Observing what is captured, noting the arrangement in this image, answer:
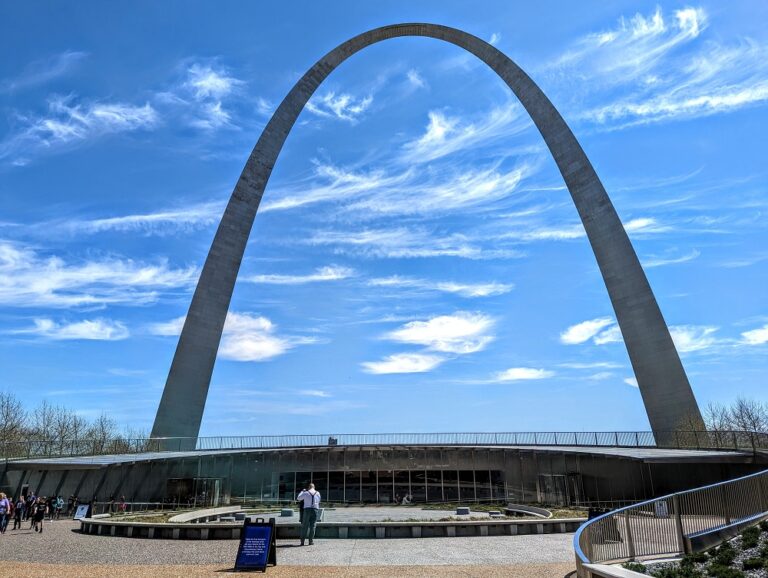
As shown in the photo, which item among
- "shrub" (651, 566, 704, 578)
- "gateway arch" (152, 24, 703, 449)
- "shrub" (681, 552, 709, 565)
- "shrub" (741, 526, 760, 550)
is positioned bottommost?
"shrub" (651, 566, 704, 578)

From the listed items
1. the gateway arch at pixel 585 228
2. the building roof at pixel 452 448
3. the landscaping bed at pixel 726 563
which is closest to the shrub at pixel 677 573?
the landscaping bed at pixel 726 563

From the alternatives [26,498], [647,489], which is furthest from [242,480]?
[647,489]

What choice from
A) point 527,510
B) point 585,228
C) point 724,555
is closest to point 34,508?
point 527,510

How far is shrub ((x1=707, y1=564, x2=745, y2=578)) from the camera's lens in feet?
28.3

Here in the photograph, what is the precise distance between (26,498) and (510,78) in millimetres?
42195

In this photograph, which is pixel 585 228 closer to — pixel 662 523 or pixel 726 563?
pixel 662 523

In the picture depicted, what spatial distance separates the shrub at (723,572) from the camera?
862cm

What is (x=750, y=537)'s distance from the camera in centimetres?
1017

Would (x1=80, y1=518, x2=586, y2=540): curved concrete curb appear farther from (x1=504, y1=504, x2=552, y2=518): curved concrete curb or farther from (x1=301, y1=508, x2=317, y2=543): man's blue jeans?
(x1=504, y1=504, x2=552, y2=518): curved concrete curb

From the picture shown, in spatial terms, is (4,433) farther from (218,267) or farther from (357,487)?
(357,487)

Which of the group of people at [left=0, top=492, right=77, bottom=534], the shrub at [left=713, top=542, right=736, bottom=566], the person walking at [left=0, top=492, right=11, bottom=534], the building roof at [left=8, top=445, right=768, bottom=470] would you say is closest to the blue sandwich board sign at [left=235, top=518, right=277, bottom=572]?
the shrub at [left=713, top=542, right=736, bottom=566]

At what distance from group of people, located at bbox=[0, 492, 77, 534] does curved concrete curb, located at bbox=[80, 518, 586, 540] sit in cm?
556

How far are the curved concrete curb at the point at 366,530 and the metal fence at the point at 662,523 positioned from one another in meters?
6.17

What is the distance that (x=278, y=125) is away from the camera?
153ft
